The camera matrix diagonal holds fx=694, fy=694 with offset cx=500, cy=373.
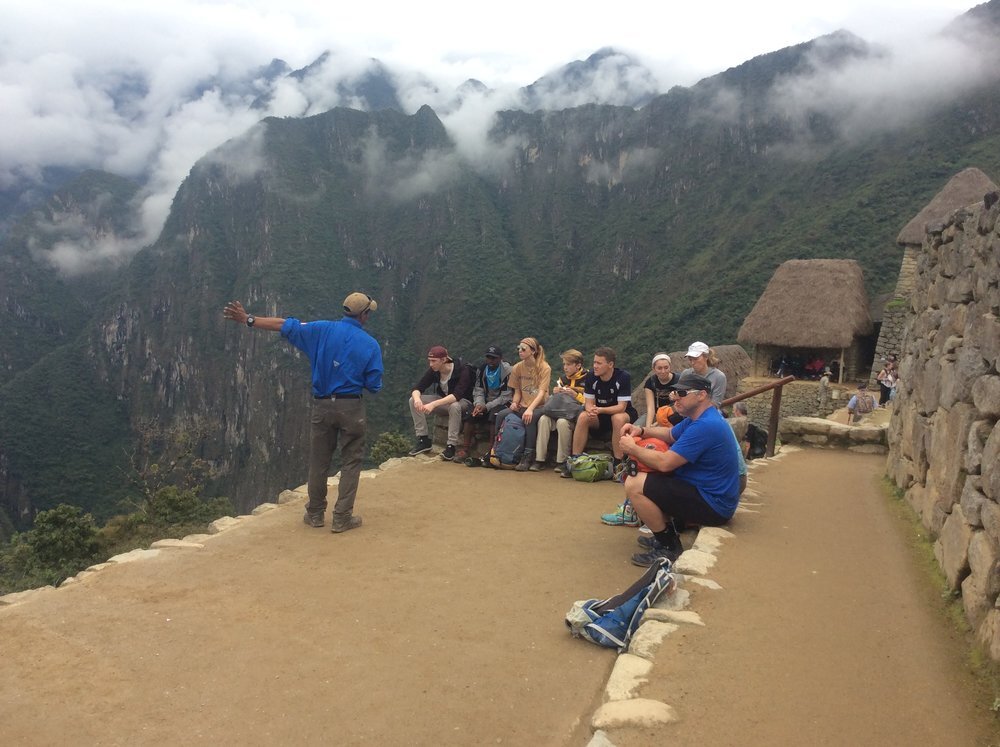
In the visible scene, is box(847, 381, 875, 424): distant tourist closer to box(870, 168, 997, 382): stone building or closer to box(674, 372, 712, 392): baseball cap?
box(870, 168, 997, 382): stone building

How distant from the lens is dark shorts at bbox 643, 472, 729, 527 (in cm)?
421

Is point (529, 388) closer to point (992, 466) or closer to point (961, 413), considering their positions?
point (961, 413)

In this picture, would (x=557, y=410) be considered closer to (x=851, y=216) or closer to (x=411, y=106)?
(x=851, y=216)

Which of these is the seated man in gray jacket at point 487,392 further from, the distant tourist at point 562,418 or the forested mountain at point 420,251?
the forested mountain at point 420,251

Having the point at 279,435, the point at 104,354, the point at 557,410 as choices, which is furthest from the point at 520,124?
the point at 557,410

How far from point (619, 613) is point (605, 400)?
138 inches

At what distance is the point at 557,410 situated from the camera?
6.88 metres

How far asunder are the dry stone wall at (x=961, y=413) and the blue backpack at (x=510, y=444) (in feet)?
11.1

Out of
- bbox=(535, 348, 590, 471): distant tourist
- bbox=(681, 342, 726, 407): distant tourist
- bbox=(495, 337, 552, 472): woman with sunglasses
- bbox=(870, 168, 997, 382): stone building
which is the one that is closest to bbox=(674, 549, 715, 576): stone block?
bbox=(681, 342, 726, 407): distant tourist

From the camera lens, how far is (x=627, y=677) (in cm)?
265

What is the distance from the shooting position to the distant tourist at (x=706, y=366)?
20.1ft

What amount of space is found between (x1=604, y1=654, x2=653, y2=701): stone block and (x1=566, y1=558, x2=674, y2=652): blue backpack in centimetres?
34

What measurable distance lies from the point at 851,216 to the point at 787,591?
49.8 metres

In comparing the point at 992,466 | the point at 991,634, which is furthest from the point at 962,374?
the point at 991,634
